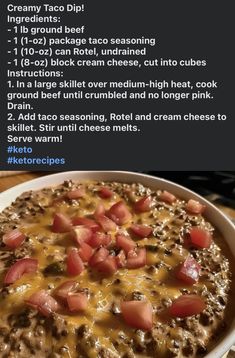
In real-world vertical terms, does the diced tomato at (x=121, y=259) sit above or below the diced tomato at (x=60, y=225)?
below

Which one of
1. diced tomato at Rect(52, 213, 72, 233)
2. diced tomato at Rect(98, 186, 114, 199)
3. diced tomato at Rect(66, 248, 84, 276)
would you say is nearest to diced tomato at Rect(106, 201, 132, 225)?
diced tomato at Rect(98, 186, 114, 199)

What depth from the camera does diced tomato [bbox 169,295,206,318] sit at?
2.48 metres

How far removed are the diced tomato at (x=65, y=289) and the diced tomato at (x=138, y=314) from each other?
0.27 metres

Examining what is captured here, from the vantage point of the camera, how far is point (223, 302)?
2.64m

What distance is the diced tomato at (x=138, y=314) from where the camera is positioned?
2.38 metres

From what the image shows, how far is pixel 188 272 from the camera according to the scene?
270 cm

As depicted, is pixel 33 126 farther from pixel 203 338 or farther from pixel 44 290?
pixel 203 338

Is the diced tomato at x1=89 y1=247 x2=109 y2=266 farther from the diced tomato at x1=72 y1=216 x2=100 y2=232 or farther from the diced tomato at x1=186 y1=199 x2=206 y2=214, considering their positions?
the diced tomato at x1=186 y1=199 x2=206 y2=214

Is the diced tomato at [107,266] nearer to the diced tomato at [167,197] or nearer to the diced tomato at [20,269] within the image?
the diced tomato at [20,269]

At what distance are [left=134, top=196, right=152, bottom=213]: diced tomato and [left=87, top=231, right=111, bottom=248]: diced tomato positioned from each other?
15.5 inches

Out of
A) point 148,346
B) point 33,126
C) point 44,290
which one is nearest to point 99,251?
point 44,290

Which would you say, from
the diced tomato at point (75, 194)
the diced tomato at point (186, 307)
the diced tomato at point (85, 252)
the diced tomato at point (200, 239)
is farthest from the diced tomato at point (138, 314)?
the diced tomato at point (75, 194)

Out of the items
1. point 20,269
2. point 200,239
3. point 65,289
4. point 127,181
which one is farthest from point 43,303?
point 127,181

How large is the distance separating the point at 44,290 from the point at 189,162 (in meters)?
1.94
